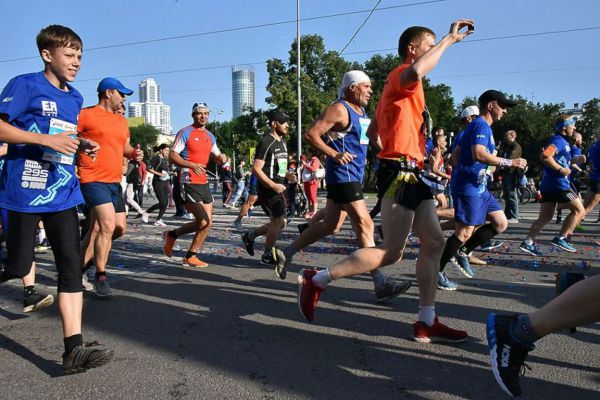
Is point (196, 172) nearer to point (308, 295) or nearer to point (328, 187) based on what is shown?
point (328, 187)

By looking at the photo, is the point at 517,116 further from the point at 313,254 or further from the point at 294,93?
the point at 313,254

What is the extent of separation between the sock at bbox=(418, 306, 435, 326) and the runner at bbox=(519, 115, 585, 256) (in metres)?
4.20

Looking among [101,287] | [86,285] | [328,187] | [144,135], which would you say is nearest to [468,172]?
[328,187]

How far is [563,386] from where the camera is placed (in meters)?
2.59

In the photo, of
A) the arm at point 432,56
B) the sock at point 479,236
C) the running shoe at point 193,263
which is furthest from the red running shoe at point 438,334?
the running shoe at point 193,263

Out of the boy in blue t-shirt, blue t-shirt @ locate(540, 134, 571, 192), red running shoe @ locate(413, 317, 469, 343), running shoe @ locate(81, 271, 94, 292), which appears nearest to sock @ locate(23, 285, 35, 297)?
running shoe @ locate(81, 271, 94, 292)

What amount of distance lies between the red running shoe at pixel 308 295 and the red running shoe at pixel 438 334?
2.44ft

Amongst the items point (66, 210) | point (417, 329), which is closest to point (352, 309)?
point (417, 329)

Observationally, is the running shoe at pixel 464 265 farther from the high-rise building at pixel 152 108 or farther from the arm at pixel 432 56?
the high-rise building at pixel 152 108

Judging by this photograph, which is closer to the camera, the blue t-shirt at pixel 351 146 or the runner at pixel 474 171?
the blue t-shirt at pixel 351 146

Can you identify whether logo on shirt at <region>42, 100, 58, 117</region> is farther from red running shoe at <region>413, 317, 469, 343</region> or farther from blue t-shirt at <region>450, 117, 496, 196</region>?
blue t-shirt at <region>450, 117, 496, 196</region>

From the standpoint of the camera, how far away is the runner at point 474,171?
4.85m

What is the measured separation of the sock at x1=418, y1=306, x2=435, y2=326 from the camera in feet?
10.9

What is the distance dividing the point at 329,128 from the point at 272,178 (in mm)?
2314
